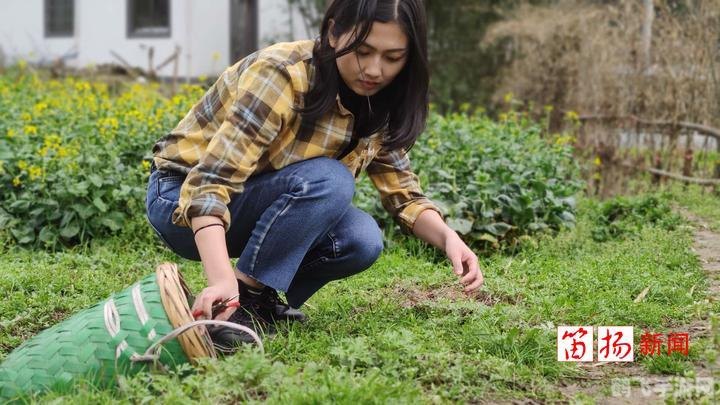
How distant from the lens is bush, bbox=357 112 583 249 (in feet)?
16.3

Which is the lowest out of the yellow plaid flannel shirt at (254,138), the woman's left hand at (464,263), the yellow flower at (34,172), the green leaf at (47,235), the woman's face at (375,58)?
the green leaf at (47,235)

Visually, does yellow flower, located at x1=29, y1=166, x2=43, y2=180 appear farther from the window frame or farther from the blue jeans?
the window frame

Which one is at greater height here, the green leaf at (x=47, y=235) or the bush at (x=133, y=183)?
the bush at (x=133, y=183)

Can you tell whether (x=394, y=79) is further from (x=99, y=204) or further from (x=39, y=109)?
(x=39, y=109)

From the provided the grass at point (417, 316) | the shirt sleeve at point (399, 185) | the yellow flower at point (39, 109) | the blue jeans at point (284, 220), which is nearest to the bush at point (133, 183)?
the grass at point (417, 316)

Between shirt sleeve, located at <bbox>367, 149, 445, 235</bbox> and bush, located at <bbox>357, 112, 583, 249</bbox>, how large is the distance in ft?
5.08

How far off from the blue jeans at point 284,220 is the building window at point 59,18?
17.3 meters

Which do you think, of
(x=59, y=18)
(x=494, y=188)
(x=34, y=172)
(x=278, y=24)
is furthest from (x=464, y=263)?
(x=59, y=18)

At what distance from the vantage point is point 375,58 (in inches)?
105

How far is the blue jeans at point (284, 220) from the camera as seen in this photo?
284cm

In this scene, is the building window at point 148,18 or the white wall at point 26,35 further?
the white wall at point 26,35

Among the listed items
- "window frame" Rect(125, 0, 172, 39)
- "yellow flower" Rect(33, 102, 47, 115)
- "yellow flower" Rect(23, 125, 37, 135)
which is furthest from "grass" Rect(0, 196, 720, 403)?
"window frame" Rect(125, 0, 172, 39)

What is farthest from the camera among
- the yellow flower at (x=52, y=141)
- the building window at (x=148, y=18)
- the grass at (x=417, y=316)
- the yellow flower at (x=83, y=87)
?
the building window at (x=148, y=18)

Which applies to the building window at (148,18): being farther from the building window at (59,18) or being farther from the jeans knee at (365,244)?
the jeans knee at (365,244)
